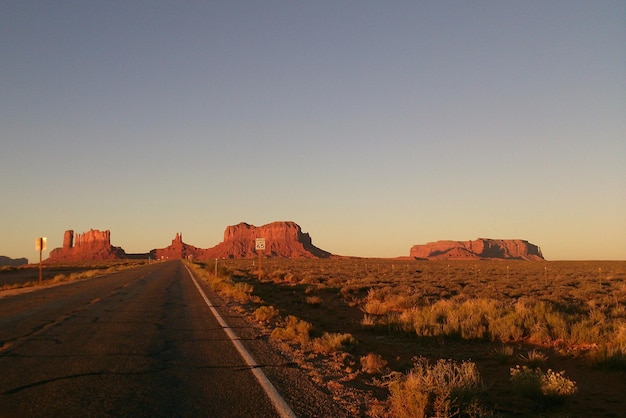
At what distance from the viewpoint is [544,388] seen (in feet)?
21.2

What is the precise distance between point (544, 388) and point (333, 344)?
462 centimetres

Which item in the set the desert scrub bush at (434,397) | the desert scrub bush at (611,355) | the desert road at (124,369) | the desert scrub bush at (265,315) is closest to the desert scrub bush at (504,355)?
the desert scrub bush at (611,355)

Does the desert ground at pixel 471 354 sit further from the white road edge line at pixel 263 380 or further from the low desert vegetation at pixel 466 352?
the white road edge line at pixel 263 380

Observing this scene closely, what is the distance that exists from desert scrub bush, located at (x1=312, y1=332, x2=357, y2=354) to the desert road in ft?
5.84

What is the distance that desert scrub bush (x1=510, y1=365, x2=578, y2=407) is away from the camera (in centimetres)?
638

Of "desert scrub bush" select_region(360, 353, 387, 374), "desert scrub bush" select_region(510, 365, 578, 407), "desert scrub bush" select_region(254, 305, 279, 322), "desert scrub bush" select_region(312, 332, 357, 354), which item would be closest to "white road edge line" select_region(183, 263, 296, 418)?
"desert scrub bush" select_region(312, 332, 357, 354)

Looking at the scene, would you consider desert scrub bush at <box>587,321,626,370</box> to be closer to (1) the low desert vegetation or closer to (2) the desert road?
(1) the low desert vegetation

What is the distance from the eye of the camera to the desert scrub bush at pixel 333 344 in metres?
10.2

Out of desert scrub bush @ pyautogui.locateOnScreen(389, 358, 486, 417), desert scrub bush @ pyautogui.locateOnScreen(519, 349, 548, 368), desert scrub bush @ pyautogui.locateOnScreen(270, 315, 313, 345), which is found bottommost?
desert scrub bush @ pyautogui.locateOnScreen(519, 349, 548, 368)

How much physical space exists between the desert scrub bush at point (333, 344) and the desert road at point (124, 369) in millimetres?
1781

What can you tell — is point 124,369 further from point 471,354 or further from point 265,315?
point 265,315

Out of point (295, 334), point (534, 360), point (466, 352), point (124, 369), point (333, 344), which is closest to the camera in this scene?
point (124, 369)

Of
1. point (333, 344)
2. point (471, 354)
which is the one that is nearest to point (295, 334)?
point (333, 344)

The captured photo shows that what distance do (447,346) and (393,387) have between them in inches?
213
